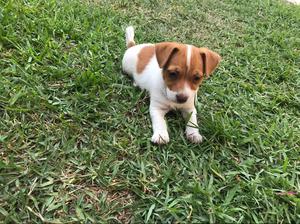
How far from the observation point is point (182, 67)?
3018 mm

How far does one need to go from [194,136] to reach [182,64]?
670 millimetres

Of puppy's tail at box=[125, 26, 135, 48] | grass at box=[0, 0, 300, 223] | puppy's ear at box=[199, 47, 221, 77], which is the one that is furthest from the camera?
puppy's tail at box=[125, 26, 135, 48]

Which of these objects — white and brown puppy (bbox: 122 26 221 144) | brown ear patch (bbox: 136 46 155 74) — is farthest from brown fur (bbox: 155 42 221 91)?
brown ear patch (bbox: 136 46 155 74)

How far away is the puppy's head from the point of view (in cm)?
303

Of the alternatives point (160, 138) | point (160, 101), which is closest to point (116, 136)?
point (160, 138)

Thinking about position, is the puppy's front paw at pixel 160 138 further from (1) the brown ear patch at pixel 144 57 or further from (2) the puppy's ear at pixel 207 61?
(1) the brown ear patch at pixel 144 57

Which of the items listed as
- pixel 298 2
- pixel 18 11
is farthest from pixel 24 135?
pixel 298 2

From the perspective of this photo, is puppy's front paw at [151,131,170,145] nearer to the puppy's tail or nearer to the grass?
the grass

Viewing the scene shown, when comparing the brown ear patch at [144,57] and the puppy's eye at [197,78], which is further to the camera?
the brown ear patch at [144,57]


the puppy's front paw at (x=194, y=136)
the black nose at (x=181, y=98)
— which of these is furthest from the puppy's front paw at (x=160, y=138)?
the black nose at (x=181, y=98)

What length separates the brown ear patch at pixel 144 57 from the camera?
3.69 metres

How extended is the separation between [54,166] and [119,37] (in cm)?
241

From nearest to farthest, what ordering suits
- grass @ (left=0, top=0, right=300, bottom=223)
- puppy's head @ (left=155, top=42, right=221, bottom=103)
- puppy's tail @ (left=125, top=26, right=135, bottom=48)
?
grass @ (left=0, top=0, right=300, bottom=223) < puppy's head @ (left=155, top=42, right=221, bottom=103) < puppy's tail @ (left=125, top=26, right=135, bottom=48)

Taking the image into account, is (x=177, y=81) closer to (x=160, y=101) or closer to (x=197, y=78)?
(x=197, y=78)
